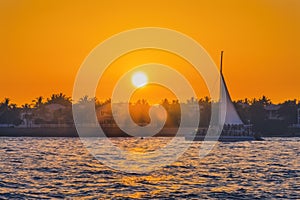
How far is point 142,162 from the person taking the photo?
70750mm

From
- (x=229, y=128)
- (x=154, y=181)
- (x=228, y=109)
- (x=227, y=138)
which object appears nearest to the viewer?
(x=154, y=181)

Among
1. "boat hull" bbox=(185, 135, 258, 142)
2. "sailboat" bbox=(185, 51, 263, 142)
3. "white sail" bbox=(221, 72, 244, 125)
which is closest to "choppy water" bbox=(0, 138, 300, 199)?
"boat hull" bbox=(185, 135, 258, 142)

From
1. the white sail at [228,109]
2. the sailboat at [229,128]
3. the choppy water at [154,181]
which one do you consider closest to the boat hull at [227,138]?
the sailboat at [229,128]

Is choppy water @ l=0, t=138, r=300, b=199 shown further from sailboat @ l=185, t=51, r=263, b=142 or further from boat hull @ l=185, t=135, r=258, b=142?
sailboat @ l=185, t=51, r=263, b=142

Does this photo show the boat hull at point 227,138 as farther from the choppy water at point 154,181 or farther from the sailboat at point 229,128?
the choppy water at point 154,181

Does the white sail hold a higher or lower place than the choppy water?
higher

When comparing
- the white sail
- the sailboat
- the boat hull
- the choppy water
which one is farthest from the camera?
the white sail

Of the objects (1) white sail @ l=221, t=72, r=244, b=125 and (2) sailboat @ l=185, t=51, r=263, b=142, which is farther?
(1) white sail @ l=221, t=72, r=244, b=125

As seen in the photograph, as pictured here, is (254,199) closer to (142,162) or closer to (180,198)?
(180,198)

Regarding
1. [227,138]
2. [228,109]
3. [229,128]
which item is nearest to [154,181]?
[227,138]

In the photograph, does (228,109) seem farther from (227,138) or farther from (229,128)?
(227,138)

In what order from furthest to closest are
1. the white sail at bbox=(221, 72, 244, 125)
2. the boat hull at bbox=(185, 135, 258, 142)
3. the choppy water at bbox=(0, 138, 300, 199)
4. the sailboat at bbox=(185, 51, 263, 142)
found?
1. the white sail at bbox=(221, 72, 244, 125)
2. the sailboat at bbox=(185, 51, 263, 142)
3. the boat hull at bbox=(185, 135, 258, 142)
4. the choppy water at bbox=(0, 138, 300, 199)

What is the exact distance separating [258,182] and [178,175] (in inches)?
316

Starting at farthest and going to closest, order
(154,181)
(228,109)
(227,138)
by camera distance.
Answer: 1. (228,109)
2. (227,138)
3. (154,181)
